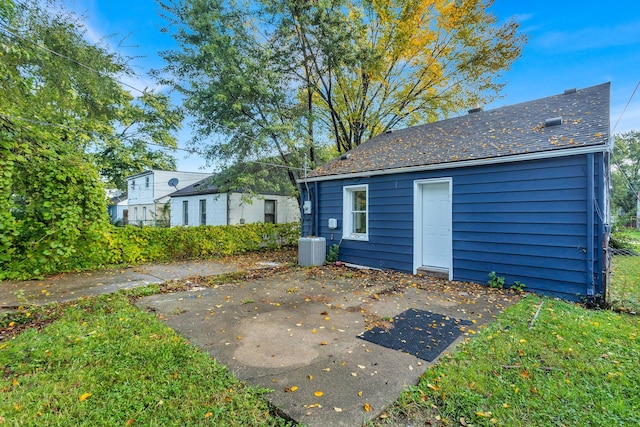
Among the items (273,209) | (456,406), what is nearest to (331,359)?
(456,406)

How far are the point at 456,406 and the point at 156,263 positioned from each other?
8473mm

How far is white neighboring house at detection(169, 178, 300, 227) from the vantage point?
14562 millimetres

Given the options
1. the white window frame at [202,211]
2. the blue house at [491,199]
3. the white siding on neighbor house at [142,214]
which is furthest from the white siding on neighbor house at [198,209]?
the blue house at [491,199]

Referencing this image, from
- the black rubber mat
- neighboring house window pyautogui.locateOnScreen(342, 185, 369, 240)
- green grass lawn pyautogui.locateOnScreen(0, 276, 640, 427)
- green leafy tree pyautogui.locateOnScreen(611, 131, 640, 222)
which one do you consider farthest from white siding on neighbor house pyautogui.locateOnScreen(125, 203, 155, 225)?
green leafy tree pyautogui.locateOnScreen(611, 131, 640, 222)

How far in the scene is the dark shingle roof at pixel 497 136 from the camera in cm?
522

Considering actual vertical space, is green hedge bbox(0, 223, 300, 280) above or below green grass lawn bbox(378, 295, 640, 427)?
above

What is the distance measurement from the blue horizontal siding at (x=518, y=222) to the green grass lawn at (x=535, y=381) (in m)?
1.51

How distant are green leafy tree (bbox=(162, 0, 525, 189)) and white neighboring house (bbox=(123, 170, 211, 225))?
34.8 feet

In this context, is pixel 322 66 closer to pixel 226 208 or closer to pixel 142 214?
pixel 226 208

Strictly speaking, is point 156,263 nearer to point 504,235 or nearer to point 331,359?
point 331,359

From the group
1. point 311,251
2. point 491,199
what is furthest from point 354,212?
point 491,199

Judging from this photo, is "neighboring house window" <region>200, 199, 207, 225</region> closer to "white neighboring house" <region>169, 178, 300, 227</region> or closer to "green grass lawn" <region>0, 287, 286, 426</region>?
"white neighboring house" <region>169, 178, 300, 227</region>

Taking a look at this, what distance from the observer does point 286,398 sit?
7.50 ft

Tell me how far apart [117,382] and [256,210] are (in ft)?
42.0
